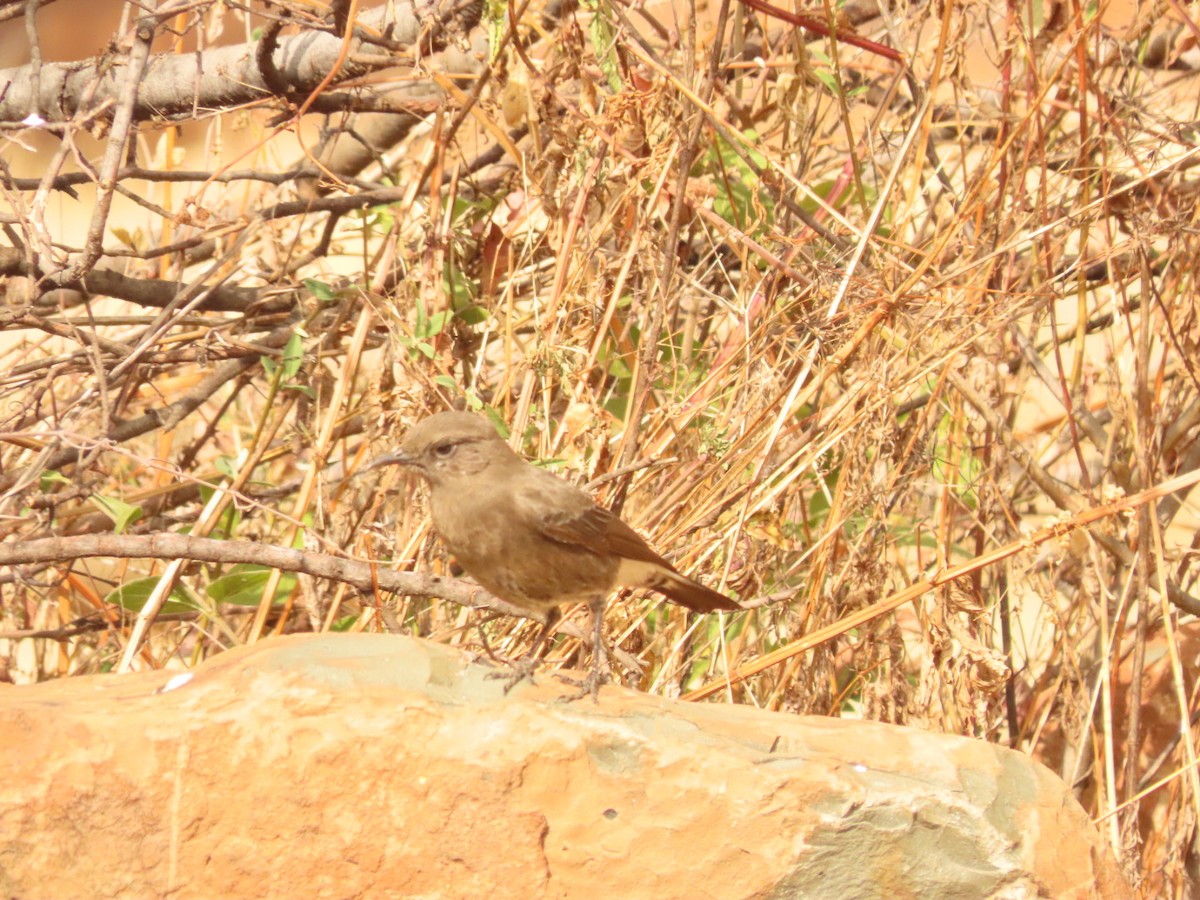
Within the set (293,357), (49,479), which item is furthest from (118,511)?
(293,357)

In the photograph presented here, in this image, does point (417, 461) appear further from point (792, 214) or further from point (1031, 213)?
point (1031, 213)

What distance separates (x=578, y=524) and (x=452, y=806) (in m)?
1.24

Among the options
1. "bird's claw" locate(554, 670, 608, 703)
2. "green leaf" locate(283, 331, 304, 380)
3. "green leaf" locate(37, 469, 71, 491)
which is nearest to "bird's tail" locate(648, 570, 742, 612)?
"bird's claw" locate(554, 670, 608, 703)

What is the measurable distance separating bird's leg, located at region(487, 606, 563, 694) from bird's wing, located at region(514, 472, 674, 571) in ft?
0.88

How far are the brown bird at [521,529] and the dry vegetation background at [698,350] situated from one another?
187 millimetres

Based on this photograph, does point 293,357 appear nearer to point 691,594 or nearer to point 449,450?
point 449,450

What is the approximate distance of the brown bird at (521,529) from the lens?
12.5ft

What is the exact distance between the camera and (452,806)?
279cm

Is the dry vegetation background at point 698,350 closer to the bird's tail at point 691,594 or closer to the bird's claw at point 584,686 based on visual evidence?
the bird's tail at point 691,594

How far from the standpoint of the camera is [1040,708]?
4.82m

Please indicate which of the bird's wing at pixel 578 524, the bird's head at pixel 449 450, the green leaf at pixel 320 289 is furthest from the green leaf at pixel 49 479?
the bird's wing at pixel 578 524

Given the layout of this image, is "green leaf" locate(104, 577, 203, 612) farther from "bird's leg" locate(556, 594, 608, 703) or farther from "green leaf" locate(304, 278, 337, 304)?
"bird's leg" locate(556, 594, 608, 703)

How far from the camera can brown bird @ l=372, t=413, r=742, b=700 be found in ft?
12.5

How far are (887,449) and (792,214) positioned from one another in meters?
1.00
